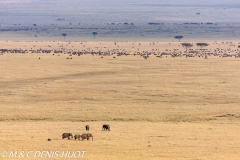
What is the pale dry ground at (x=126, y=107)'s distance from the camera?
2378cm

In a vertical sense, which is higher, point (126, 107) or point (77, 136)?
point (77, 136)

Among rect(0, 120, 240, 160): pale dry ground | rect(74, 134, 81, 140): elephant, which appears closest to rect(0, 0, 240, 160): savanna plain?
rect(0, 120, 240, 160): pale dry ground

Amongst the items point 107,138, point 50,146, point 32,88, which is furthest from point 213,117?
point 32,88

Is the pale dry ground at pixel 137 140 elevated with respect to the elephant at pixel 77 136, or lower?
lower

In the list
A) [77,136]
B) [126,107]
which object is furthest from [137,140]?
[126,107]

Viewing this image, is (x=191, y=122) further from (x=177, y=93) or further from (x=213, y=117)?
(x=177, y=93)

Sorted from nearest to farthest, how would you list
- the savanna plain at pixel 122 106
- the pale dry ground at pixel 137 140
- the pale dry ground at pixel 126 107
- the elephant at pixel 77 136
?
the pale dry ground at pixel 137 140, the savanna plain at pixel 122 106, the pale dry ground at pixel 126 107, the elephant at pixel 77 136

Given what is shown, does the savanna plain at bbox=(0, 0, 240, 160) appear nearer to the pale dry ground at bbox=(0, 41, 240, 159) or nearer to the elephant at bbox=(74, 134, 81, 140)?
the pale dry ground at bbox=(0, 41, 240, 159)

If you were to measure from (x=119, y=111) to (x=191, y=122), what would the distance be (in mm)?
5334

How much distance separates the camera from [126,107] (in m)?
37.7

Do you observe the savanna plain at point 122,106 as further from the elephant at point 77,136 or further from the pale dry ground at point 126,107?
the elephant at point 77,136

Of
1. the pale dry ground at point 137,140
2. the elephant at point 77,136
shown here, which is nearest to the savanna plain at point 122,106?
the pale dry ground at point 137,140

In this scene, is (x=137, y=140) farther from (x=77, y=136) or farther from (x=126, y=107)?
(x=126, y=107)

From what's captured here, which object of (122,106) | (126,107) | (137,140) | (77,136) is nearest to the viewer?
(77,136)
